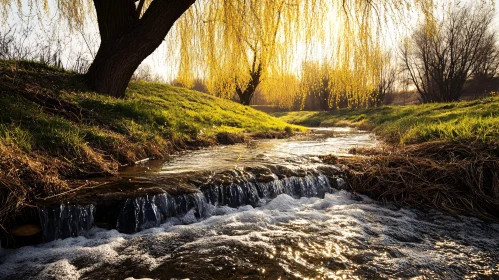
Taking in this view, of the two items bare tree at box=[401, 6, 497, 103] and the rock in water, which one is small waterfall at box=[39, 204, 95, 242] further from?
bare tree at box=[401, 6, 497, 103]

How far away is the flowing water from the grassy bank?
63cm

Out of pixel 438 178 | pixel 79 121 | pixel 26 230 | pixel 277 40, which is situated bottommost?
pixel 26 230

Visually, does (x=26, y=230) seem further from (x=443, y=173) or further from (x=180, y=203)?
(x=443, y=173)

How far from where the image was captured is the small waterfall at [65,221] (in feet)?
9.80

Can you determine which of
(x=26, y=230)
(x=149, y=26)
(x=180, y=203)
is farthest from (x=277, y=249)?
(x=149, y=26)

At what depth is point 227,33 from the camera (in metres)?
6.04

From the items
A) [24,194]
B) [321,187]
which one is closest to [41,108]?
[24,194]

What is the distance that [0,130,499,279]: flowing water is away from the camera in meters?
2.50

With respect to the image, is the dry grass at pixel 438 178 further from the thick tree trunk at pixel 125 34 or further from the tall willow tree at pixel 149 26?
the thick tree trunk at pixel 125 34

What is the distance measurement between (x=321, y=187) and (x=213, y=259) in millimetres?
2486

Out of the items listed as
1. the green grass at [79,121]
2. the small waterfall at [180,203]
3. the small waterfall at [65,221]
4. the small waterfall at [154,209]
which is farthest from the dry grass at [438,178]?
the green grass at [79,121]

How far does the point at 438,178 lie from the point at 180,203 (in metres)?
3.50

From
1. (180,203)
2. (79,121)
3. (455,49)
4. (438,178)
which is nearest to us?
(180,203)

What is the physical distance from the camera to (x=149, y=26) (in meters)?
7.30
